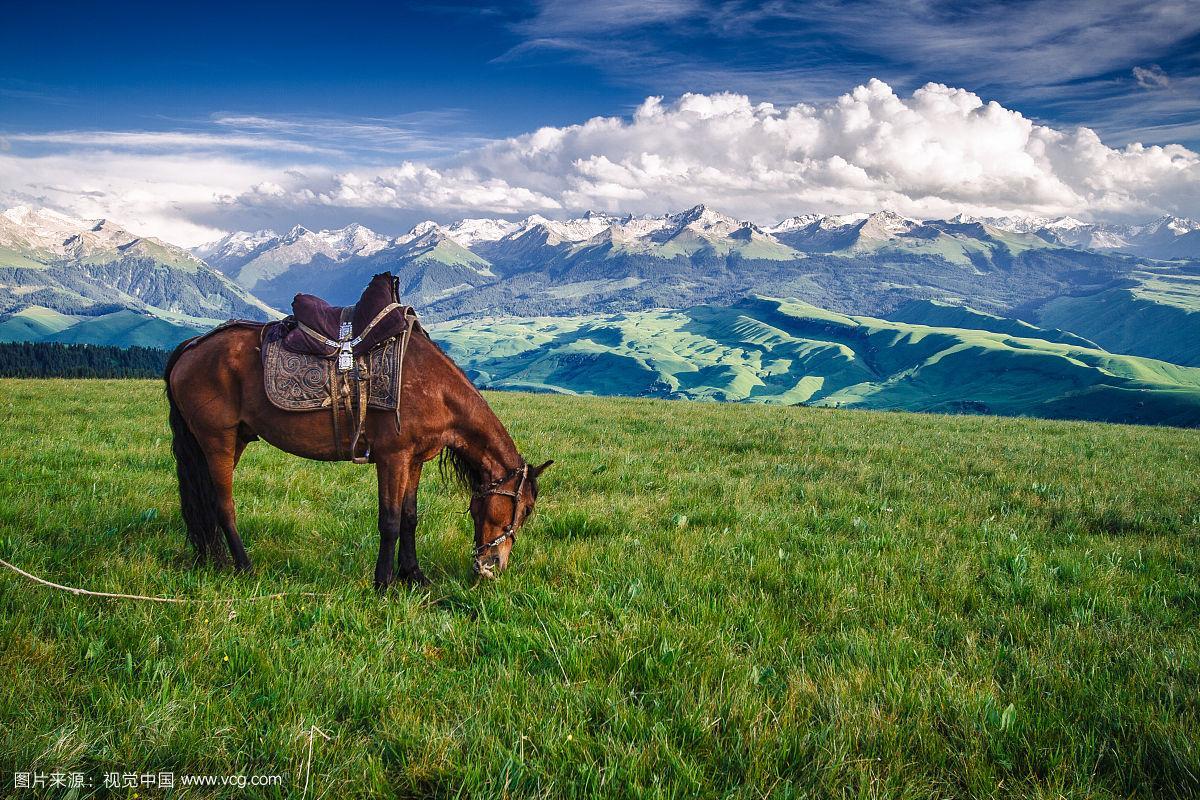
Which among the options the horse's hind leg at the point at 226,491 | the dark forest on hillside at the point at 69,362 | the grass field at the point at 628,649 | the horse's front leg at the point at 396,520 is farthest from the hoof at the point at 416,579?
the dark forest on hillside at the point at 69,362

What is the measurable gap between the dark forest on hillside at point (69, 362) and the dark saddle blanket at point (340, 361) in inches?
6359

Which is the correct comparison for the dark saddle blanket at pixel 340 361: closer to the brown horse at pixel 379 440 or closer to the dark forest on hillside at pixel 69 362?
the brown horse at pixel 379 440

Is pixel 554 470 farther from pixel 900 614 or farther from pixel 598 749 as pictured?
pixel 598 749

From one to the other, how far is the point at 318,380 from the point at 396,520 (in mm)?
1785

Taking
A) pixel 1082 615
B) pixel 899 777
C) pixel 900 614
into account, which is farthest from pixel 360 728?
pixel 1082 615

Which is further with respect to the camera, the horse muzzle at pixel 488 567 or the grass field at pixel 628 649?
the horse muzzle at pixel 488 567

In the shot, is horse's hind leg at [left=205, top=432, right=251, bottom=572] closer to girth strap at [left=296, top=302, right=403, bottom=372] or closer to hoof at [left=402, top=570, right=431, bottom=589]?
girth strap at [left=296, top=302, right=403, bottom=372]

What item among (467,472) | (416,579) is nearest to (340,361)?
(467,472)

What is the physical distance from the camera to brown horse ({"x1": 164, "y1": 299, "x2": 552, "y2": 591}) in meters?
6.50

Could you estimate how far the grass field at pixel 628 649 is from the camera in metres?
3.47

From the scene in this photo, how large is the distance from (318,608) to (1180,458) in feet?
68.3

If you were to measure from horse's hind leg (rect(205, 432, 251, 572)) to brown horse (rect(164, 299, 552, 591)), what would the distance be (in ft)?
0.04

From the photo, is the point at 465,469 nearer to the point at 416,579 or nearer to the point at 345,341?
the point at 416,579

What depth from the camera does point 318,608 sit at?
17.5 feet
